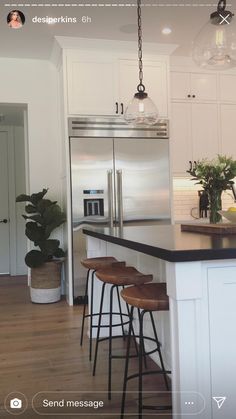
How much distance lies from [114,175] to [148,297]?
280 centimetres

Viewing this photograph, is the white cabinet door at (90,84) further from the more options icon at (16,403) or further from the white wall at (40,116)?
the more options icon at (16,403)

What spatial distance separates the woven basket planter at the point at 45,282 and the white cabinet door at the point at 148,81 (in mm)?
2082

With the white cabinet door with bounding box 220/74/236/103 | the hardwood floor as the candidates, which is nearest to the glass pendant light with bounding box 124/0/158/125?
the hardwood floor

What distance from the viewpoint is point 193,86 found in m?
5.07

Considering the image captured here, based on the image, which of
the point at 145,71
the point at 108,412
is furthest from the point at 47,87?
the point at 108,412

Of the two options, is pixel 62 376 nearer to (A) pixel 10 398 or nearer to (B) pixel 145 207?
(A) pixel 10 398

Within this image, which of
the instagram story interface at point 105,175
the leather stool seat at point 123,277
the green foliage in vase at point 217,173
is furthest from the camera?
the green foliage in vase at point 217,173

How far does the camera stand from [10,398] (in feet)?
7.29

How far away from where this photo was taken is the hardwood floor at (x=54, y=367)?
2.11 m

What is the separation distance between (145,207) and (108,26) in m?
2.00

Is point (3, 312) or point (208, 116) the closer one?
point (3, 312)

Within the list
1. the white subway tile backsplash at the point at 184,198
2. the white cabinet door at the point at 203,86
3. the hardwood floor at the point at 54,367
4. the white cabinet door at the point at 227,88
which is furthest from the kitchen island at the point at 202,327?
the white cabinet door at the point at 227,88

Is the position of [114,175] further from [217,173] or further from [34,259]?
[217,173]

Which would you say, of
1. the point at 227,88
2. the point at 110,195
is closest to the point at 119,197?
the point at 110,195
